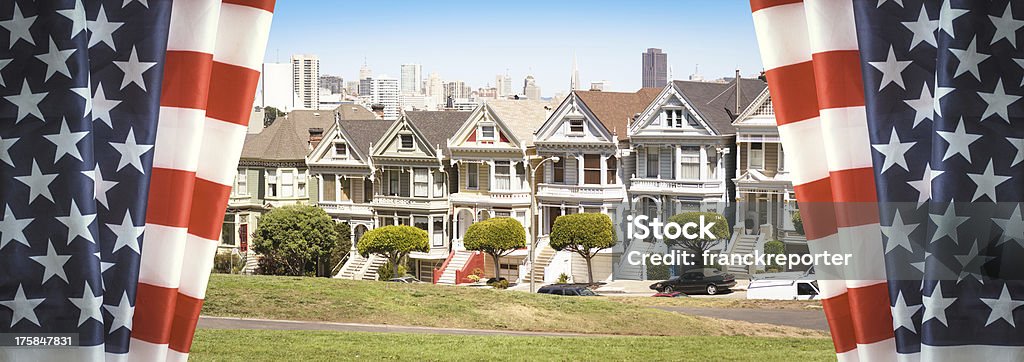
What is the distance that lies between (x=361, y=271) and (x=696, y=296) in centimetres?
521

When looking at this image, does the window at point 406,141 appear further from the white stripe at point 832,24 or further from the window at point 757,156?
the white stripe at point 832,24

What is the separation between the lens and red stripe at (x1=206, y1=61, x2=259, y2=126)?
2.06 m

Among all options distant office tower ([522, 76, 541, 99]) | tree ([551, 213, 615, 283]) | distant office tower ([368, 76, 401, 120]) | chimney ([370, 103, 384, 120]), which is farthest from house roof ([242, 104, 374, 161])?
distant office tower ([368, 76, 401, 120])

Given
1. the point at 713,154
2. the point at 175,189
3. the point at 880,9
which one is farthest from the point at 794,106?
the point at 713,154

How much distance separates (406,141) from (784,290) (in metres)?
6.18

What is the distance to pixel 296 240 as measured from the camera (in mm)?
13289

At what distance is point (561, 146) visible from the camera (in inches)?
505

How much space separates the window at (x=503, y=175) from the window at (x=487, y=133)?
1.04 ft

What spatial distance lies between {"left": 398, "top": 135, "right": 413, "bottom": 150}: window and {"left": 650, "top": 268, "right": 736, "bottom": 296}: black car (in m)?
4.59

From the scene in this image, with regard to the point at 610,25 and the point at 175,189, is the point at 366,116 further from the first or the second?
the point at 175,189

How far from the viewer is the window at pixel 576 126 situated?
1271 centimetres

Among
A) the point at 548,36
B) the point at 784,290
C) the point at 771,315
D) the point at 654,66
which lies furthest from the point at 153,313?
the point at 654,66

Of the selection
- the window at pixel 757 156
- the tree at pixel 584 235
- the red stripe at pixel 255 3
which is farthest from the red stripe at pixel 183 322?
the window at pixel 757 156

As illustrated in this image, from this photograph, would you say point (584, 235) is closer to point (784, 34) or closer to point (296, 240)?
point (296, 240)
